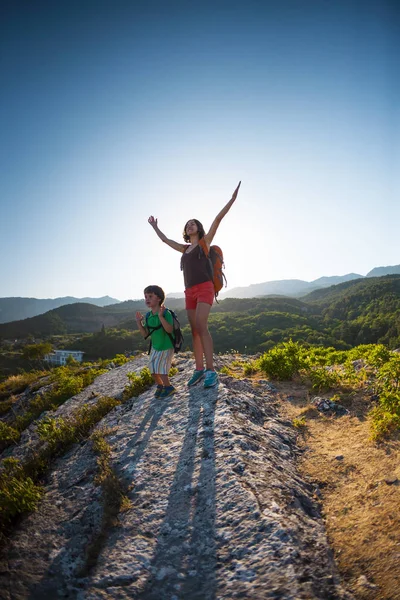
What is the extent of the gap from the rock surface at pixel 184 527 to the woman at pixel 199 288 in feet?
3.57

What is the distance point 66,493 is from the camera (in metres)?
3.08

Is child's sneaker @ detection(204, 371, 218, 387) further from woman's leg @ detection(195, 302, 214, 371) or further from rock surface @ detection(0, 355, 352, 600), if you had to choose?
rock surface @ detection(0, 355, 352, 600)

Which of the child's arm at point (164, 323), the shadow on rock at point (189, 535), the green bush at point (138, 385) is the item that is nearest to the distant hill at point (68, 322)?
the green bush at point (138, 385)

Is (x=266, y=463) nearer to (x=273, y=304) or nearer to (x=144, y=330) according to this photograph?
(x=144, y=330)

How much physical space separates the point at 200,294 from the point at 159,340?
1176mm

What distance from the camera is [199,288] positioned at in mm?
4840

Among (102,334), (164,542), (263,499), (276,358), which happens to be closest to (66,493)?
(164,542)

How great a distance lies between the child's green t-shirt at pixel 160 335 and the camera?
507 cm

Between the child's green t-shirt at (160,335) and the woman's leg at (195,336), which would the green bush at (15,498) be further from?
the woman's leg at (195,336)

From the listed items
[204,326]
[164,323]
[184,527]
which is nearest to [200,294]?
[204,326]

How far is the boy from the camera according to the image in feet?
16.6

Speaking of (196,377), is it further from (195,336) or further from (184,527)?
(184,527)

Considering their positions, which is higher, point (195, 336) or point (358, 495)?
point (195, 336)

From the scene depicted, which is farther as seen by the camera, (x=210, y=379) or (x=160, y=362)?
(x=160, y=362)
